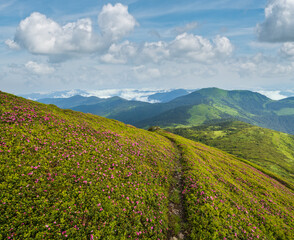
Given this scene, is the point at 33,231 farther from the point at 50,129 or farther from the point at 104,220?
the point at 50,129

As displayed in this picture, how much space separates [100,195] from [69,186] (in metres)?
3.54

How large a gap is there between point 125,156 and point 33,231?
15.6 m

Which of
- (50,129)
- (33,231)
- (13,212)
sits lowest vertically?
(33,231)

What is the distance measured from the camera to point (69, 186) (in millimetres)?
16141

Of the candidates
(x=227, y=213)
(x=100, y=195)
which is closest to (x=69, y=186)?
(x=100, y=195)

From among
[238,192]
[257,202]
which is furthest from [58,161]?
[257,202]

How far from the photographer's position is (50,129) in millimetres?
24234

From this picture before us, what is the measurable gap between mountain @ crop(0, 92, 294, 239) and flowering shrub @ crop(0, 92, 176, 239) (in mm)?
75

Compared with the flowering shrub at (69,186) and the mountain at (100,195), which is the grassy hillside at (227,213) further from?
the flowering shrub at (69,186)

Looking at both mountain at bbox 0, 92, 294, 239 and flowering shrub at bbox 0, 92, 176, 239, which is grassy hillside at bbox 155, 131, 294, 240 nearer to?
mountain at bbox 0, 92, 294, 239

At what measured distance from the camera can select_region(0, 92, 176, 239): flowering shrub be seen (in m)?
12.6

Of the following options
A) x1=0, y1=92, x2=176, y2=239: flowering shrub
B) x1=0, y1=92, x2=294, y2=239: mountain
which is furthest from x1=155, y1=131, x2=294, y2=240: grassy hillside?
x1=0, y1=92, x2=176, y2=239: flowering shrub

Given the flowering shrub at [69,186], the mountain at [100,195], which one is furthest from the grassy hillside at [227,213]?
the flowering shrub at [69,186]

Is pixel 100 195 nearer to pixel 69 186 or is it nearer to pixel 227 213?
pixel 69 186
